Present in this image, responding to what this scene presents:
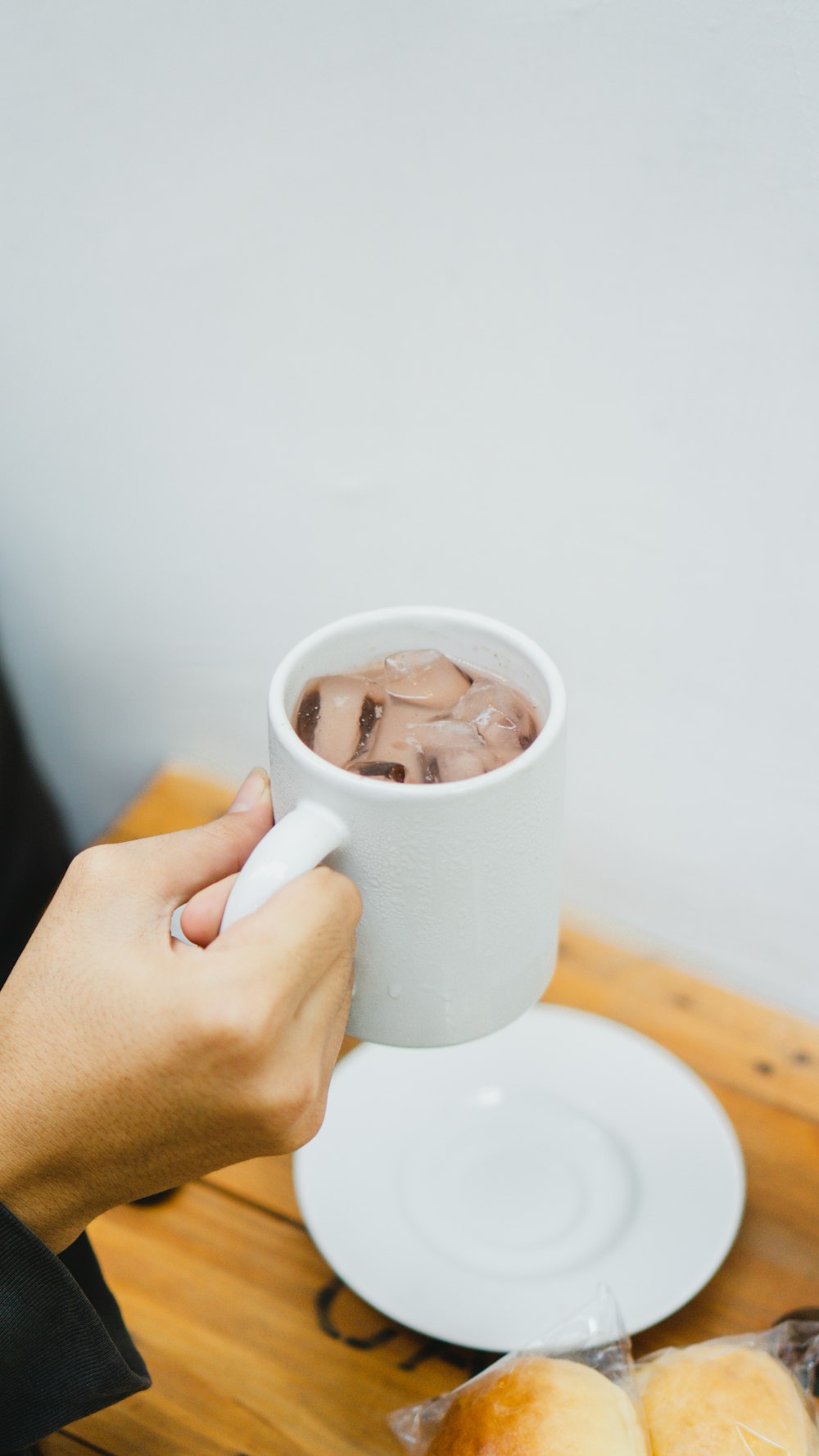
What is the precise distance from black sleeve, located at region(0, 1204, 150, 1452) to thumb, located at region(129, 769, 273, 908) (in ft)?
0.59

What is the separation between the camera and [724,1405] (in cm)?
60

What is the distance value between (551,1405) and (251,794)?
37 centimetres

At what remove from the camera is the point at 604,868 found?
45.0 inches

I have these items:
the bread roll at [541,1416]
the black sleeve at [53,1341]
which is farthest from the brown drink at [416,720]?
the bread roll at [541,1416]

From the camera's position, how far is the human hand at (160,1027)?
51 cm

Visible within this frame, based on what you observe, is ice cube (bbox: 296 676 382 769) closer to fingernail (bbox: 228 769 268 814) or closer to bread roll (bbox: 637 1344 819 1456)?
fingernail (bbox: 228 769 268 814)

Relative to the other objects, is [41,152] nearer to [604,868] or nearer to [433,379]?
[433,379]

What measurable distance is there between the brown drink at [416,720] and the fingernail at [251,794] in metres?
0.07

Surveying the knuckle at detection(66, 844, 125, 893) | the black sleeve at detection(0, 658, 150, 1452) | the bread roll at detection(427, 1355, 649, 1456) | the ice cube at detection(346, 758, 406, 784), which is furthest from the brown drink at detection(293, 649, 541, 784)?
the bread roll at detection(427, 1355, 649, 1456)

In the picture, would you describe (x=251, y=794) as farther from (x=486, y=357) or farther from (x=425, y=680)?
(x=486, y=357)

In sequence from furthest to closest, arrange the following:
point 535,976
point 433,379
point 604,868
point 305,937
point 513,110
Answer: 1. point 604,868
2. point 433,379
3. point 513,110
4. point 535,976
5. point 305,937

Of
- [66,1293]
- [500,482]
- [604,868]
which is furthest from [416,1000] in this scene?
[604,868]

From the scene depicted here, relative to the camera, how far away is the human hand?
511 mm

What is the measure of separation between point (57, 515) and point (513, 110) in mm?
669
